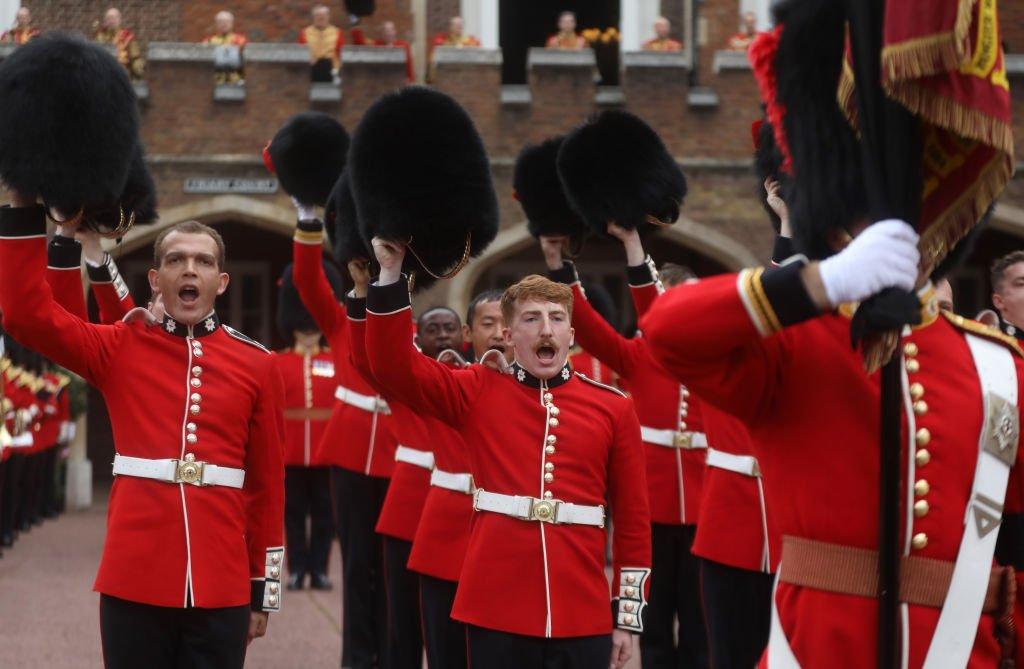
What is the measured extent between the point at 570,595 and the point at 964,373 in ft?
5.67

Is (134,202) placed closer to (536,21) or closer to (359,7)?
(359,7)

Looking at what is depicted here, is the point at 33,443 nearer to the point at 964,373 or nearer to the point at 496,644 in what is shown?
the point at 496,644

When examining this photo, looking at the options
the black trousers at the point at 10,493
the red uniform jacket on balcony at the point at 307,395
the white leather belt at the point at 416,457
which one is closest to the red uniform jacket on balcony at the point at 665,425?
the white leather belt at the point at 416,457

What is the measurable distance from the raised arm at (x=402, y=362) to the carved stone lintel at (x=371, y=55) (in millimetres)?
10042

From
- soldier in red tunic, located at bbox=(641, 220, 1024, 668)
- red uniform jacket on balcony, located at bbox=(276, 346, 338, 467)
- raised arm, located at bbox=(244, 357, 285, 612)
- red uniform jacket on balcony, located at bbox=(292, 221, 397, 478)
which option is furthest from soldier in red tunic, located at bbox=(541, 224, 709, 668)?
red uniform jacket on balcony, located at bbox=(276, 346, 338, 467)

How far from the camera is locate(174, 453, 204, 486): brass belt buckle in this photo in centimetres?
445

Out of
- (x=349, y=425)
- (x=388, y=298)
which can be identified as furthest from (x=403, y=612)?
(x=388, y=298)

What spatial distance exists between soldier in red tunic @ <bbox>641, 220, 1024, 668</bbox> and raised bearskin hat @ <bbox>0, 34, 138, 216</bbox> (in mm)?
2080

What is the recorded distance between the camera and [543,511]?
4453 mm

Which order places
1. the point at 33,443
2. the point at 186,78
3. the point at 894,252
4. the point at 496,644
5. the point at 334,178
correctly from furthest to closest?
the point at 186,78
the point at 33,443
the point at 334,178
the point at 496,644
the point at 894,252

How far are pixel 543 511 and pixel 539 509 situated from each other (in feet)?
0.04

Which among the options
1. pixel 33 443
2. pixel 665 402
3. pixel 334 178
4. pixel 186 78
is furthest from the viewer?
pixel 186 78

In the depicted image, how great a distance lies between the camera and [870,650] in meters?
2.87

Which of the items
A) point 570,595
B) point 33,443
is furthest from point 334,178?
point 33,443
